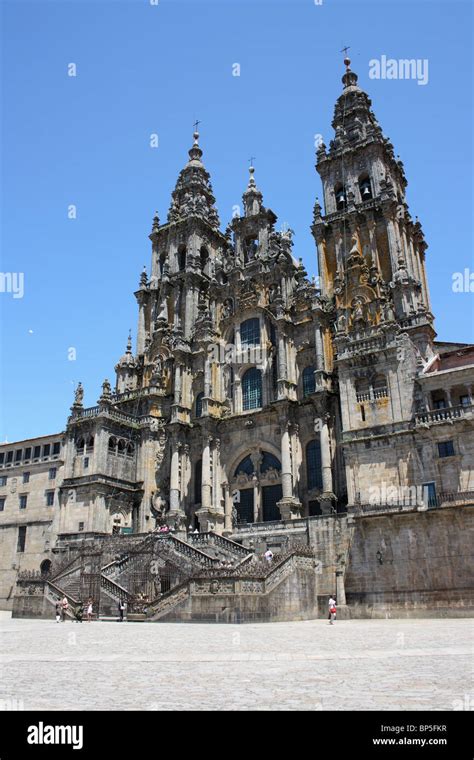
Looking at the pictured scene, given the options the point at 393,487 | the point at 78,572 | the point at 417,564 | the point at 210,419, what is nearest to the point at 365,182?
the point at 210,419

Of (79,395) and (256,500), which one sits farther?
(79,395)

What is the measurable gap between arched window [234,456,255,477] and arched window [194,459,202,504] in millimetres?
3500

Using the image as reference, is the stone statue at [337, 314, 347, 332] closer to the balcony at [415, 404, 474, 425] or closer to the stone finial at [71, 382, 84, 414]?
the balcony at [415, 404, 474, 425]

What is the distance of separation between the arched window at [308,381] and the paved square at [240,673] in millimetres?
26509

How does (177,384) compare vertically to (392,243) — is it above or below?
below

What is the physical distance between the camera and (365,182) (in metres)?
47.8

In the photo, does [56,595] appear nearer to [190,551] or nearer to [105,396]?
[190,551]

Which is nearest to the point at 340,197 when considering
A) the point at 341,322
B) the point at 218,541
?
the point at 341,322

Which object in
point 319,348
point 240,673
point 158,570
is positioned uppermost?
point 319,348

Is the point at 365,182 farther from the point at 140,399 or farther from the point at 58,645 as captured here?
the point at 58,645

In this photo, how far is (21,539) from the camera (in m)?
48.0

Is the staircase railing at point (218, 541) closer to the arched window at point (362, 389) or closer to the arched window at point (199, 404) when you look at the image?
the arched window at point (362, 389)

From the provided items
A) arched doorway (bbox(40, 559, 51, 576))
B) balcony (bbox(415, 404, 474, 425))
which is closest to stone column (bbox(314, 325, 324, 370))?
balcony (bbox(415, 404, 474, 425))

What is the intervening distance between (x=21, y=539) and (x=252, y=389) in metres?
22.8
